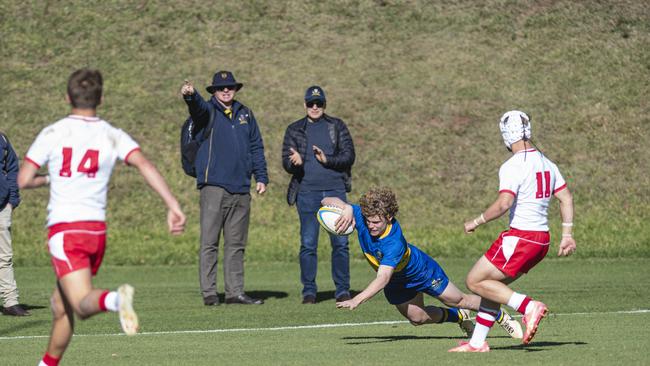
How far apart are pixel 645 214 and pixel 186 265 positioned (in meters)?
9.52

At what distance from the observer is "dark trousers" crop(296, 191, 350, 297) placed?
13977 mm

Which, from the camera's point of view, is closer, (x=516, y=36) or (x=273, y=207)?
(x=273, y=207)

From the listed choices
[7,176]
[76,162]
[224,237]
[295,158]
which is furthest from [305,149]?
[76,162]

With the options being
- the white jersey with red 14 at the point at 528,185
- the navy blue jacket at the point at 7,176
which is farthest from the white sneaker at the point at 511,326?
the navy blue jacket at the point at 7,176

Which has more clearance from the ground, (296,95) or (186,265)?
(296,95)

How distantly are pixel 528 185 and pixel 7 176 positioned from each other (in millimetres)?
5996

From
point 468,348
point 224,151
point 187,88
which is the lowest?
point 468,348

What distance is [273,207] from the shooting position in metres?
24.9

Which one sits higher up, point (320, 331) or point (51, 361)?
point (51, 361)

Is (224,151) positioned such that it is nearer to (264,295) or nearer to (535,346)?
(264,295)

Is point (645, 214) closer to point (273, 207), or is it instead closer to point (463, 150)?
point (463, 150)

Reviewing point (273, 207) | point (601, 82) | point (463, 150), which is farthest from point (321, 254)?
point (601, 82)

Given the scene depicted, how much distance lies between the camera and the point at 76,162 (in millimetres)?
7168

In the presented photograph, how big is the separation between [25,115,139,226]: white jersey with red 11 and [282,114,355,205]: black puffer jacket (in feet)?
22.8
